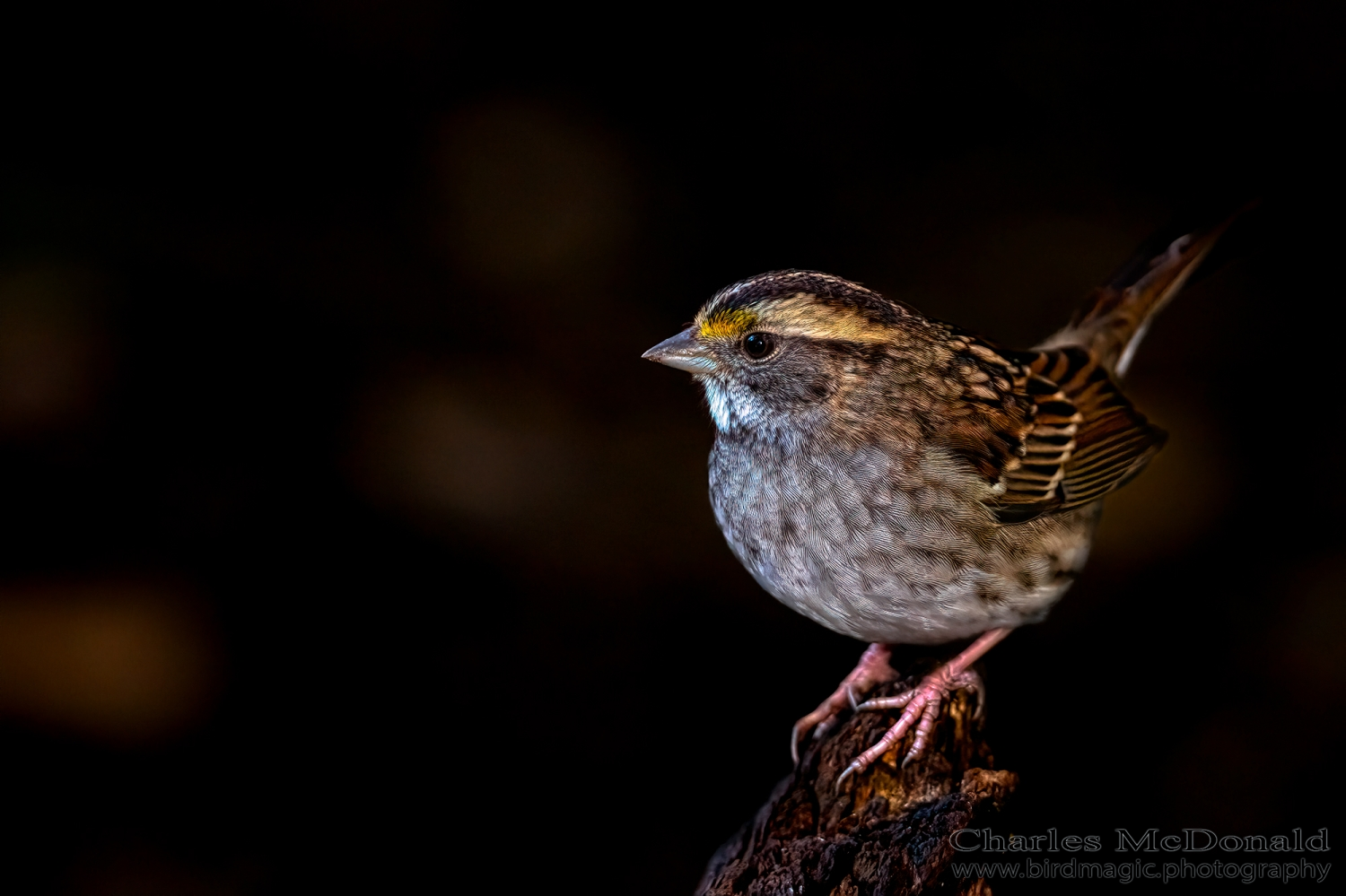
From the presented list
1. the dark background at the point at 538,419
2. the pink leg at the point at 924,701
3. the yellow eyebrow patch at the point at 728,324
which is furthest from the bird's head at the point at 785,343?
the dark background at the point at 538,419

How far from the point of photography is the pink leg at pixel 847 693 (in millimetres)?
2508

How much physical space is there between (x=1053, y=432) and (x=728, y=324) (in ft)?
2.41

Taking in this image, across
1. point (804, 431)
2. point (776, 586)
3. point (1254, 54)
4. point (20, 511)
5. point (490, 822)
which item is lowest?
point (490, 822)

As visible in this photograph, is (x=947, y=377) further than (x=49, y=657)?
No

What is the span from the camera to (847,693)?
2.54 m

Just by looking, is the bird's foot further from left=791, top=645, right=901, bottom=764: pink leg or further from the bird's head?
the bird's head

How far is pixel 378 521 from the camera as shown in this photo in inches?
169

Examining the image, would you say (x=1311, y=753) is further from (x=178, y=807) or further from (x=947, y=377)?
(x=178, y=807)

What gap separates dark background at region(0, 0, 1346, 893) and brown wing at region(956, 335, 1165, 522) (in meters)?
1.29

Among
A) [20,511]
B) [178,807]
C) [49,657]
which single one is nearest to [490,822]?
[178,807]

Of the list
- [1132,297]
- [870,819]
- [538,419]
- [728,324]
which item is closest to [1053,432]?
[1132,297]

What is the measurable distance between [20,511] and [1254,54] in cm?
404

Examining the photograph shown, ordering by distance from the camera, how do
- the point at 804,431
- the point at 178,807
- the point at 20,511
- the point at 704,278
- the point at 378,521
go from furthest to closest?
1. the point at 704,278
2. the point at 378,521
3. the point at 20,511
4. the point at 178,807
5. the point at 804,431

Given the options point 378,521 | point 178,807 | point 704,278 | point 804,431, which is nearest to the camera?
point 804,431
